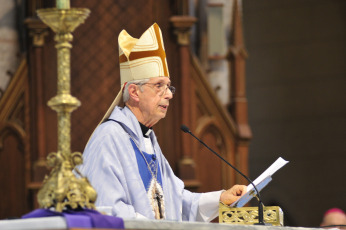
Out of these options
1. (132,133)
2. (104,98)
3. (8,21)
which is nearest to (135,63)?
(132,133)

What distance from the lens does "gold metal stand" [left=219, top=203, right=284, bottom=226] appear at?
4.79m

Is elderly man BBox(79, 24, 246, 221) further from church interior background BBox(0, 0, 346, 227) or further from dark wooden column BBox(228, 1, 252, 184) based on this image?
dark wooden column BBox(228, 1, 252, 184)

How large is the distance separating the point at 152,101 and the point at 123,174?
0.59 metres

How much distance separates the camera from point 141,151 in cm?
520

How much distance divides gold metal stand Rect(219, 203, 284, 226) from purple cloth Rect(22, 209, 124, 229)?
129 centimetres

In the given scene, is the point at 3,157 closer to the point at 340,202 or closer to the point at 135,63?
the point at 135,63

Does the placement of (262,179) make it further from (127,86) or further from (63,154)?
(63,154)

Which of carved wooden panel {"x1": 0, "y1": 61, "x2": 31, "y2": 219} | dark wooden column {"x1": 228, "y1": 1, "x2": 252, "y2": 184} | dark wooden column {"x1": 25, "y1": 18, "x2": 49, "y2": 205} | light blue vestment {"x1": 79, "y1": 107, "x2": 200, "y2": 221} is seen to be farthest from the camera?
dark wooden column {"x1": 228, "y1": 1, "x2": 252, "y2": 184}

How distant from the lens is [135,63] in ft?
17.4

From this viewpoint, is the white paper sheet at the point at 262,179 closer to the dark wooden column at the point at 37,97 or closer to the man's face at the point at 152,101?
the man's face at the point at 152,101

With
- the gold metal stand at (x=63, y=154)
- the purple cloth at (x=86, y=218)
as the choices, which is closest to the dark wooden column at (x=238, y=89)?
the gold metal stand at (x=63, y=154)

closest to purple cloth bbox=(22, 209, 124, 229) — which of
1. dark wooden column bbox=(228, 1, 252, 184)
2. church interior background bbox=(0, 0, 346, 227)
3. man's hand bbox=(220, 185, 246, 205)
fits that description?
man's hand bbox=(220, 185, 246, 205)

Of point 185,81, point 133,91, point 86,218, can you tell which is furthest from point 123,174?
point 185,81

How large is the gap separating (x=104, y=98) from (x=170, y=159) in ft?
2.65
